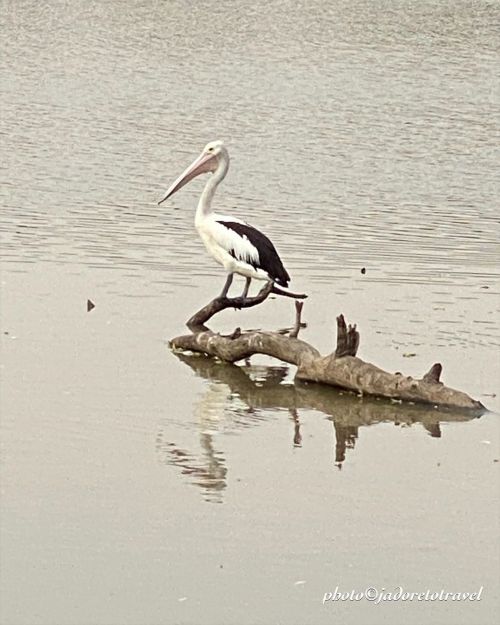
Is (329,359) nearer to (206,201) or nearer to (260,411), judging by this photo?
(260,411)

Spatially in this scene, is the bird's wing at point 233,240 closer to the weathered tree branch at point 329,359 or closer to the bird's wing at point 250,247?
the bird's wing at point 250,247

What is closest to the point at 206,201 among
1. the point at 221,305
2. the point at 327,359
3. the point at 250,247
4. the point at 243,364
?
the point at 250,247

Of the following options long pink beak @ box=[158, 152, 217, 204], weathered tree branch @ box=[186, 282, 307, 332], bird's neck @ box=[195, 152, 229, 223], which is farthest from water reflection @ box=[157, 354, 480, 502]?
long pink beak @ box=[158, 152, 217, 204]

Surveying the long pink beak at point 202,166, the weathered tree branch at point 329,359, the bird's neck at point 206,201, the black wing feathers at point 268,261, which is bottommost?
the weathered tree branch at point 329,359

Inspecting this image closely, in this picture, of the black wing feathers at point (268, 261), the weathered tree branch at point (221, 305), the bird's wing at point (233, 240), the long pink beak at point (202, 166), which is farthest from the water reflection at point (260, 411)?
the long pink beak at point (202, 166)

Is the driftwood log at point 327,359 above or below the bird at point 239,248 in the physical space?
below

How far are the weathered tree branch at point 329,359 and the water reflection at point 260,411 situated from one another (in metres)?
0.08

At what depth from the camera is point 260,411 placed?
1175cm

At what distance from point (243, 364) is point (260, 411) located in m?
1.41

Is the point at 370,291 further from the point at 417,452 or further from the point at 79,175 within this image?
the point at 79,175

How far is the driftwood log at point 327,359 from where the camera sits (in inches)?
454

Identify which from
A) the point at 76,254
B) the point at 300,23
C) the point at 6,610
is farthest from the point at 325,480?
the point at 300,23

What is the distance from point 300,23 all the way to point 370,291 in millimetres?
27829

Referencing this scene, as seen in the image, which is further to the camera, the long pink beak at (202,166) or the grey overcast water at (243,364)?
the long pink beak at (202,166)
